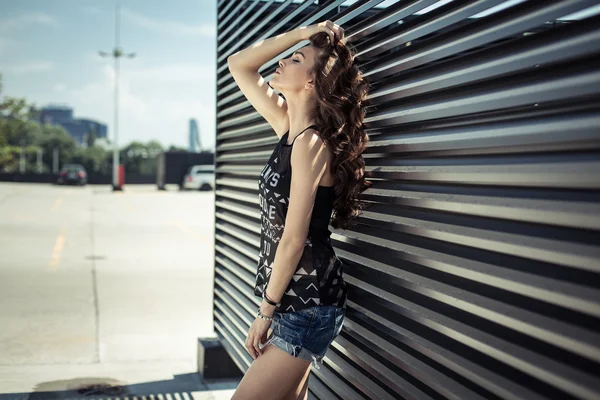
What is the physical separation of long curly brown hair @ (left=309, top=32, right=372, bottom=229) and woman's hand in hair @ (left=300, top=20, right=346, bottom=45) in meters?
0.02

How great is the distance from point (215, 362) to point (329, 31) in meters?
3.43

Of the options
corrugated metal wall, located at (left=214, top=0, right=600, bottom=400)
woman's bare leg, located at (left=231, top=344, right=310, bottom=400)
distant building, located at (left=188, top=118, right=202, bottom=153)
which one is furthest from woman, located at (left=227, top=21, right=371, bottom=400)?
distant building, located at (left=188, top=118, right=202, bottom=153)

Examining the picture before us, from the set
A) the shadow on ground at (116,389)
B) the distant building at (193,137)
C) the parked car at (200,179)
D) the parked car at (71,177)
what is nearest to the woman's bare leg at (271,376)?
the shadow on ground at (116,389)

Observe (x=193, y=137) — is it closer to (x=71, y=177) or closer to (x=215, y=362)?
(x=71, y=177)

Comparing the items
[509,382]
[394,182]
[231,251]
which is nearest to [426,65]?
[394,182]

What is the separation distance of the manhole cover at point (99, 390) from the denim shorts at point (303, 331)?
279cm

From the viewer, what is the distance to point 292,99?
2.69 metres

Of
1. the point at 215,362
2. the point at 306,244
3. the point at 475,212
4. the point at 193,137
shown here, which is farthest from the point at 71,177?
the point at 475,212

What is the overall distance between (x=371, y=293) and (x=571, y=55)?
1.34m

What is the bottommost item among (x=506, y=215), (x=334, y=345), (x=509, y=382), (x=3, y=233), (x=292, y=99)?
(x=3, y=233)

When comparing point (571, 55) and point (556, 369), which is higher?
point (571, 55)

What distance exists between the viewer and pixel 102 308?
777cm

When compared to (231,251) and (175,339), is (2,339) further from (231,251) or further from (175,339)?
(231,251)

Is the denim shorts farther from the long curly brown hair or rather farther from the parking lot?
the parking lot
